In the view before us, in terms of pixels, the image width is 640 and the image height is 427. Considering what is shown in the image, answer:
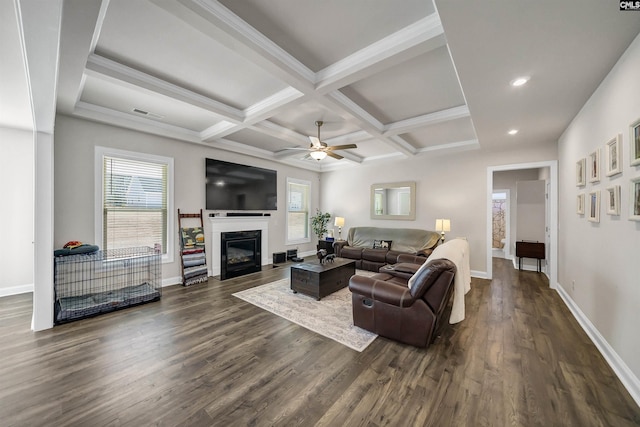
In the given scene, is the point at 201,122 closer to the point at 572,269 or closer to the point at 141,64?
the point at 141,64

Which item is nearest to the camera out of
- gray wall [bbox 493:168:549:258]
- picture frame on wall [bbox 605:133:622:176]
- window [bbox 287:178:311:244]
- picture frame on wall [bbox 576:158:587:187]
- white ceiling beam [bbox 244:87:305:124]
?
picture frame on wall [bbox 605:133:622:176]

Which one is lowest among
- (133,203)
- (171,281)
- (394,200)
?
(171,281)

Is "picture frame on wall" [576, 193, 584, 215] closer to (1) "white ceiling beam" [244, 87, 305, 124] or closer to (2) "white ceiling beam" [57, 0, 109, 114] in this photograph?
(1) "white ceiling beam" [244, 87, 305, 124]

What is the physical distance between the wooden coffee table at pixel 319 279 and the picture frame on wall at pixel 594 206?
3191 mm

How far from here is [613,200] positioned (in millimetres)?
2246

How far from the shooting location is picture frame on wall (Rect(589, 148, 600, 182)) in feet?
8.51

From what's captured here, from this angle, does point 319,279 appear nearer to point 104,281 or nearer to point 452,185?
point 104,281

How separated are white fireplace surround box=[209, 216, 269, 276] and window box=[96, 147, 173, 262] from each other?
2.61 ft

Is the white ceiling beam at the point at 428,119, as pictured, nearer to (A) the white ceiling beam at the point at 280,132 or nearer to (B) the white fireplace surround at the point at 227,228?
(A) the white ceiling beam at the point at 280,132

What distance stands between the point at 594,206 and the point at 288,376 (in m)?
3.62

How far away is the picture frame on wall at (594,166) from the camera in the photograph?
2.59 metres

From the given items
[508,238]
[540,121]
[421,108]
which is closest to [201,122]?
[421,108]

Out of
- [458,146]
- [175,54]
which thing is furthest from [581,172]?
[175,54]

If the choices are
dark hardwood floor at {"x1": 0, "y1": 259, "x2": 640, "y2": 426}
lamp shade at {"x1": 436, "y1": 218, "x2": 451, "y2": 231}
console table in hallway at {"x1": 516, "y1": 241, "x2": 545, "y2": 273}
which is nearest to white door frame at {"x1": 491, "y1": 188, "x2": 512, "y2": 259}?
console table in hallway at {"x1": 516, "y1": 241, "x2": 545, "y2": 273}
